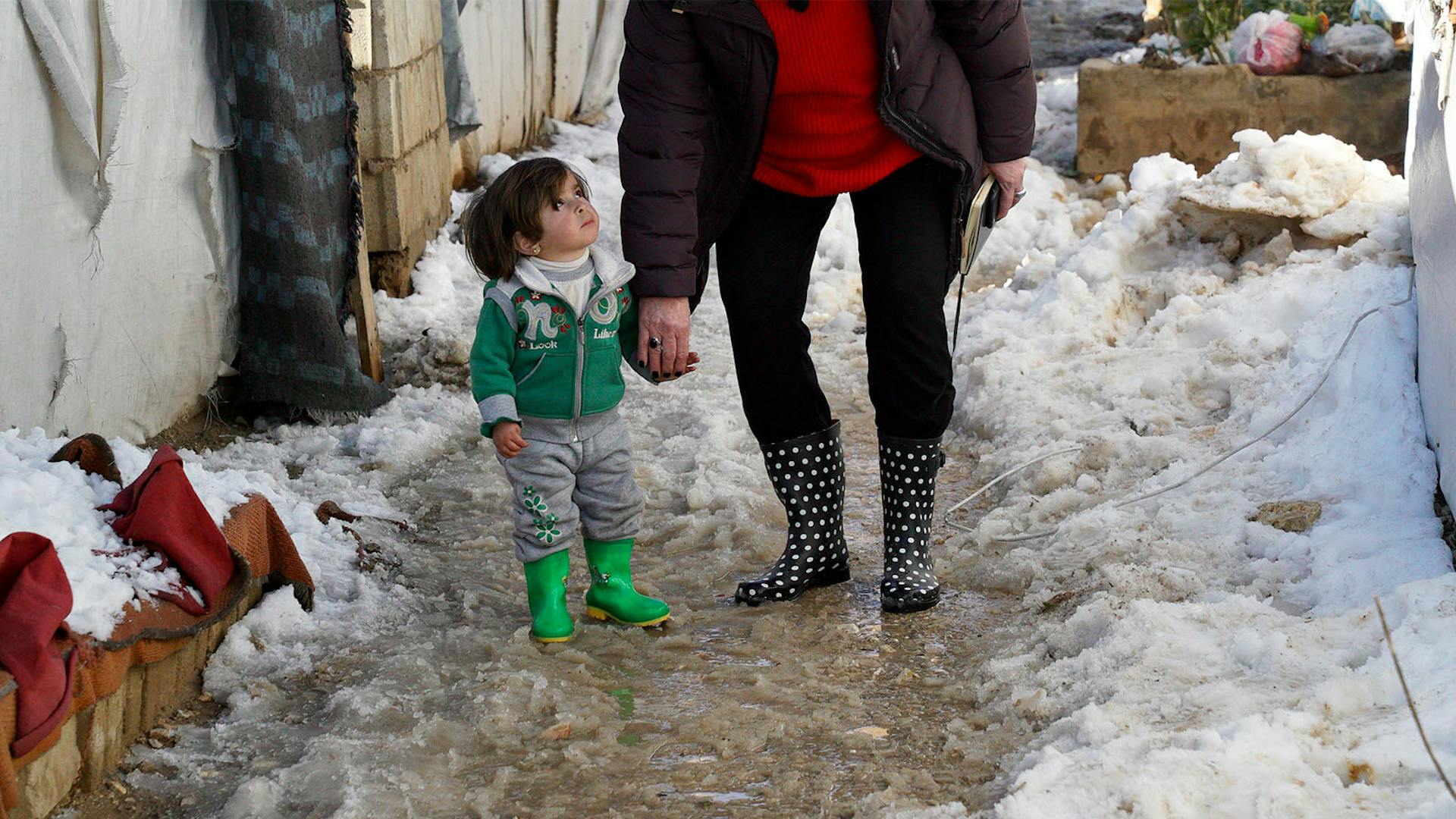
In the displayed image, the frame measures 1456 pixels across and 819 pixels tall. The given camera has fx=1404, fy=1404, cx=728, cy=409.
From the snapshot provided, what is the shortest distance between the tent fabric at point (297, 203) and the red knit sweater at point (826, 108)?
1.90 m

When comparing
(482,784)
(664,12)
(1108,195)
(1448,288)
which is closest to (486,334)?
(664,12)

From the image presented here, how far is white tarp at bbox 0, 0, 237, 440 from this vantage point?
3201 millimetres

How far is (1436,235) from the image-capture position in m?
3.54

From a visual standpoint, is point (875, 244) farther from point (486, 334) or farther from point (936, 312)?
point (486, 334)

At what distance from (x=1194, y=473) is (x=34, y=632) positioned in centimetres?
268

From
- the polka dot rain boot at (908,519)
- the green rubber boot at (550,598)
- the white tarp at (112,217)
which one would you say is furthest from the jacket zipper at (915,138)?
the white tarp at (112,217)

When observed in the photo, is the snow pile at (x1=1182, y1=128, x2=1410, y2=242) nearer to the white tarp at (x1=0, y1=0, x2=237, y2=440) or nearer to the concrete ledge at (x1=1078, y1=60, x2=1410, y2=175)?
the concrete ledge at (x1=1078, y1=60, x2=1410, y2=175)

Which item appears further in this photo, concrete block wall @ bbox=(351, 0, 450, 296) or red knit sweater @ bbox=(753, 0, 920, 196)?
concrete block wall @ bbox=(351, 0, 450, 296)

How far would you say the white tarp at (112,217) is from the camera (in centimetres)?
320

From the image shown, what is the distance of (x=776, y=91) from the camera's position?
2.74m

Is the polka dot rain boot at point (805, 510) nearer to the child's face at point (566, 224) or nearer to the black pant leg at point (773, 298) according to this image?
the black pant leg at point (773, 298)

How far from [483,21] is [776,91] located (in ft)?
14.3

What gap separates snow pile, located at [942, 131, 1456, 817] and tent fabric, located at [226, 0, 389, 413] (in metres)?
1.99

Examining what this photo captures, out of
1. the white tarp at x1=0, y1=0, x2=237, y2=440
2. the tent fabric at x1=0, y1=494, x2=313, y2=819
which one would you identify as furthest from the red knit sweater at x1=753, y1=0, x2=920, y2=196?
the white tarp at x1=0, y1=0, x2=237, y2=440
